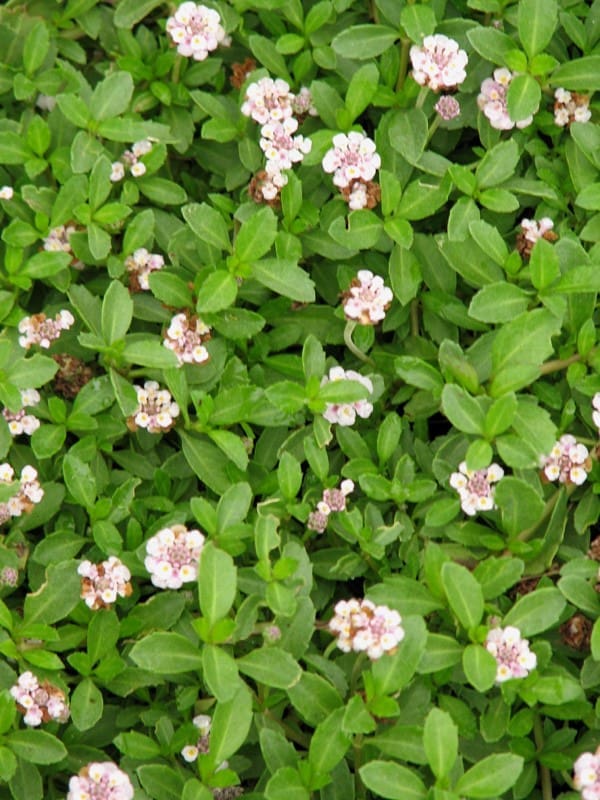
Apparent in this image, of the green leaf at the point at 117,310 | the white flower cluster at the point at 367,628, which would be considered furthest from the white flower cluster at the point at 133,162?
the white flower cluster at the point at 367,628

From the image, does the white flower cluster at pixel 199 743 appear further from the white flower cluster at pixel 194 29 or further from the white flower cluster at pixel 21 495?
the white flower cluster at pixel 194 29

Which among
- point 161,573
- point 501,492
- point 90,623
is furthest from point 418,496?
point 90,623

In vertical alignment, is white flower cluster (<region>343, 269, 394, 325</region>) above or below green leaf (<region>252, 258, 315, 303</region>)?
below

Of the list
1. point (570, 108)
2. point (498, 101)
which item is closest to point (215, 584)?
point (498, 101)

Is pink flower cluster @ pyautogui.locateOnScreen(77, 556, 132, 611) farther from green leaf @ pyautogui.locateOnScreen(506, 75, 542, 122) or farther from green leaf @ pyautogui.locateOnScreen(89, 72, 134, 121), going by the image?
green leaf @ pyautogui.locateOnScreen(506, 75, 542, 122)

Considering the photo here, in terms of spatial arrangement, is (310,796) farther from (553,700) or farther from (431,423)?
(431,423)

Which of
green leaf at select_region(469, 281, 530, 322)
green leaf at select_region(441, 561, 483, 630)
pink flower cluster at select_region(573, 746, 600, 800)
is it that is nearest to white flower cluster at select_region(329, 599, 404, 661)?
green leaf at select_region(441, 561, 483, 630)

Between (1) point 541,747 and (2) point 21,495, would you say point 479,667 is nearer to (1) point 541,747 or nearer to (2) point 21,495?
(1) point 541,747
